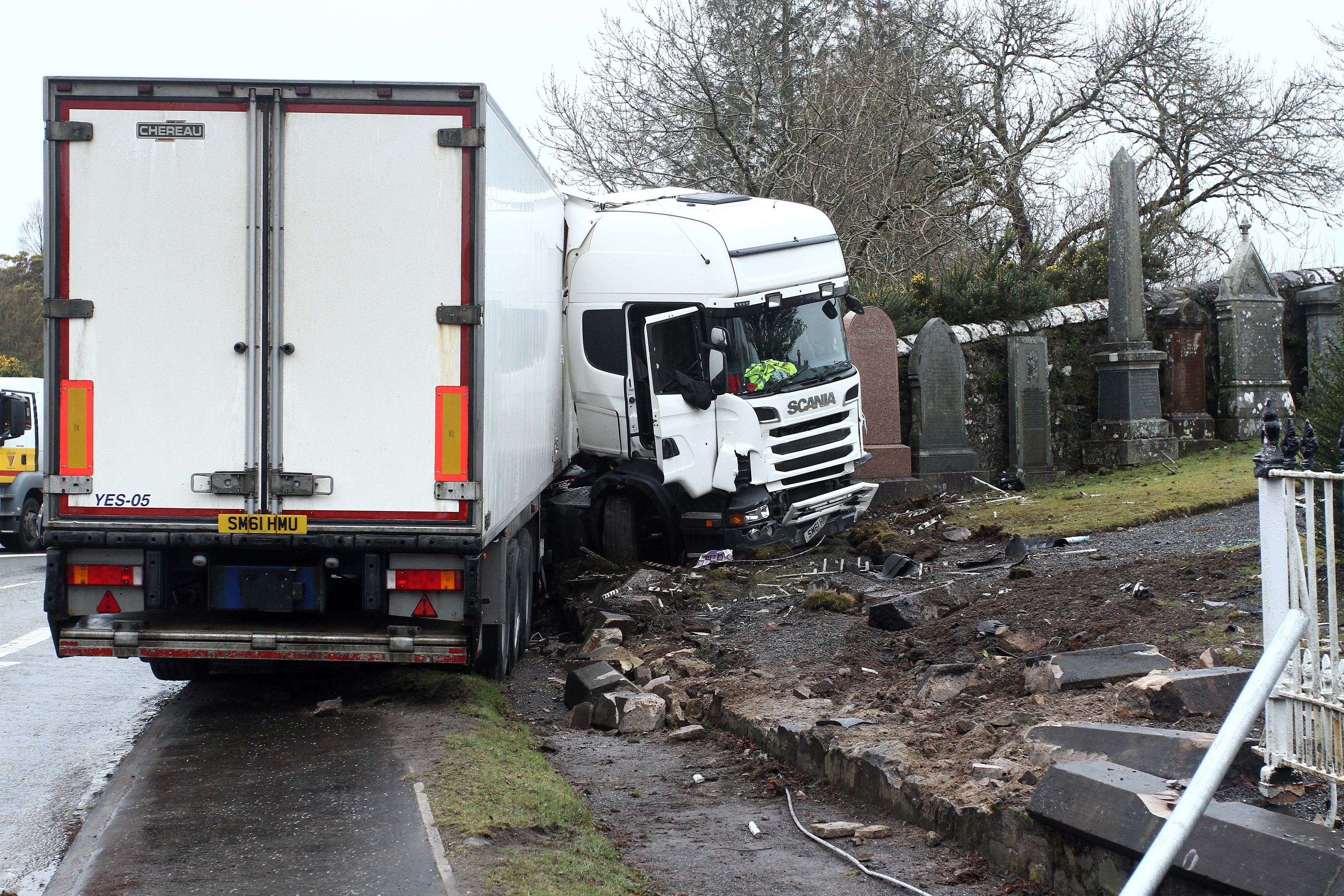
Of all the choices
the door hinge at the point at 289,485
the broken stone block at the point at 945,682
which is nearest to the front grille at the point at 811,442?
the broken stone block at the point at 945,682

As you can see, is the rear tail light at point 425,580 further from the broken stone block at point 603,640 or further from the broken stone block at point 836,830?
the broken stone block at point 836,830

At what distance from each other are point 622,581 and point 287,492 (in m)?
4.98

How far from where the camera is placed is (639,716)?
682 centimetres

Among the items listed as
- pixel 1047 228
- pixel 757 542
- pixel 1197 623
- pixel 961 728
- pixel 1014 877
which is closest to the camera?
pixel 1014 877

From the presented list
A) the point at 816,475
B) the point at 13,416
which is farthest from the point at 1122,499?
the point at 13,416

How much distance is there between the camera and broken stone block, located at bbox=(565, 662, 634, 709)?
23.6ft

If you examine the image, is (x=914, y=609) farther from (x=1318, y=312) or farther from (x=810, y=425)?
(x=1318, y=312)

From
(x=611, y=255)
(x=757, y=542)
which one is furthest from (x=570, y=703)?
(x=611, y=255)

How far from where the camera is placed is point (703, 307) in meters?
11.5

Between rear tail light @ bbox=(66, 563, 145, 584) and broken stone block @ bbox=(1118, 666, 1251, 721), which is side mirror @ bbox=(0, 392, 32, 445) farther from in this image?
broken stone block @ bbox=(1118, 666, 1251, 721)

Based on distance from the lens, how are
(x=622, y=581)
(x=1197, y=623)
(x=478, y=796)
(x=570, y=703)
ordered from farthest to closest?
(x=622, y=581), (x=570, y=703), (x=1197, y=623), (x=478, y=796)

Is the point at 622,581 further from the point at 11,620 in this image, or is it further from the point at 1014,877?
the point at 1014,877

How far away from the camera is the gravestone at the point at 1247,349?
19.1m

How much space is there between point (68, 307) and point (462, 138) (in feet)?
7.30
